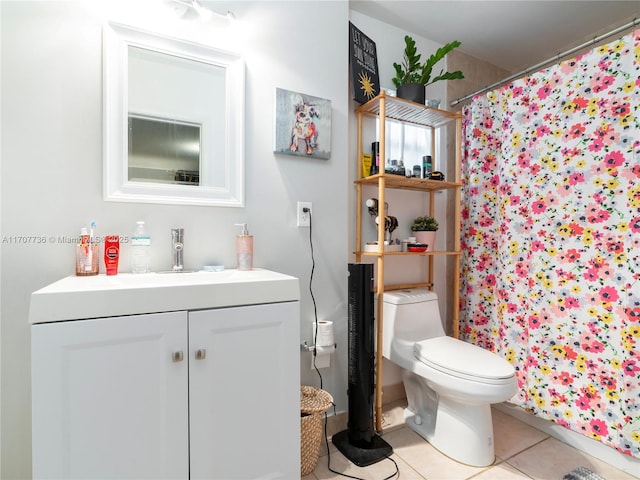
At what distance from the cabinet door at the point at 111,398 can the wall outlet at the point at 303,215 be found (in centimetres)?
78

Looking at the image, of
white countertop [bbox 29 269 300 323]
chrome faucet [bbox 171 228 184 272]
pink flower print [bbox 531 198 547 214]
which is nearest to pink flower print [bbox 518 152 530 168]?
pink flower print [bbox 531 198 547 214]

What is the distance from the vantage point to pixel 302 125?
5.28 feet

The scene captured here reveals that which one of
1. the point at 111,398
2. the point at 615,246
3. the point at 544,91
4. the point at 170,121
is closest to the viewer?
the point at 111,398

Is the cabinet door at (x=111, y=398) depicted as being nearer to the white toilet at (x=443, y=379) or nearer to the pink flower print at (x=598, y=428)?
the white toilet at (x=443, y=379)

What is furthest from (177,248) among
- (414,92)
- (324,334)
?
(414,92)

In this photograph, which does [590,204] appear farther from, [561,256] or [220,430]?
[220,430]

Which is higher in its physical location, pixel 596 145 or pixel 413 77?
pixel 413 77

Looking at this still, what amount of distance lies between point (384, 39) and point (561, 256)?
5.25 feet

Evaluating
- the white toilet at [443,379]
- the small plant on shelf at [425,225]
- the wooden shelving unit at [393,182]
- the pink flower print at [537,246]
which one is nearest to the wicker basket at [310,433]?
the wooden shelving unit at [393,182]

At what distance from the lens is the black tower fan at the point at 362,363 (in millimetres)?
1577

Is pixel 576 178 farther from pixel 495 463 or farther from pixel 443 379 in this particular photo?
pixel 495 463

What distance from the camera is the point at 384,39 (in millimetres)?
2020

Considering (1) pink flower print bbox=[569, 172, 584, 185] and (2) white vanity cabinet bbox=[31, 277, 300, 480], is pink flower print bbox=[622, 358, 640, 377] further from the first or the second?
(2) white vanity cabinet bbox=[31, 277, 300, 480]

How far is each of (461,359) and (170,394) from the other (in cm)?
125
